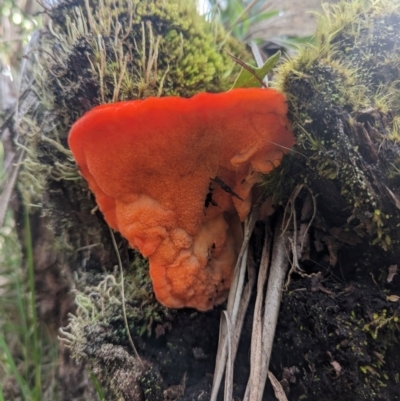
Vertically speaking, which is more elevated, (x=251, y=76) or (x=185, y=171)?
(x=251, y=76)

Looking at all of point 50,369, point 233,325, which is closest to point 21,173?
point 50,369

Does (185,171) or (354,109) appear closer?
(354,109)

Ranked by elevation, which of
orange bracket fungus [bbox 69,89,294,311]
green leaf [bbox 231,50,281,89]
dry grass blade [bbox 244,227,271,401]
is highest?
green leaf [bbox 231,50,281,89]

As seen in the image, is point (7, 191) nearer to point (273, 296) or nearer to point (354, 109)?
point (273, 296)


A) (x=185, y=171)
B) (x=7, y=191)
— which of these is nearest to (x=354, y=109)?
(x=185, y=171)

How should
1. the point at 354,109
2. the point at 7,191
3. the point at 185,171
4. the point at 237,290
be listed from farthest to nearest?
the point at 7,191 < the point at 237,290 < the point at 185,171 < the point at 354,109

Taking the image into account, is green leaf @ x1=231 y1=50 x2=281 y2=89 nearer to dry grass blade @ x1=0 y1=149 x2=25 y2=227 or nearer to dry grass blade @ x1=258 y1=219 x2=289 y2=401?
dry grass blade @ x1=258 y1=219 x2=289 y2=401

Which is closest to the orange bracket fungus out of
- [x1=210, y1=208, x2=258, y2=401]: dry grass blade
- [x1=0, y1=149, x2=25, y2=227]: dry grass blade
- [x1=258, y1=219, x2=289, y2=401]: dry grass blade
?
[x1=210, y1=208, x2=258, y2=401]: dry grass blade

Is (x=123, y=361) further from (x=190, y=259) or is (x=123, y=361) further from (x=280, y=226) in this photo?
(x=280, y=226)
